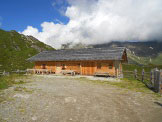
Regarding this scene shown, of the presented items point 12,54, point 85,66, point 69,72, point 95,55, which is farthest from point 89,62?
point 12,54

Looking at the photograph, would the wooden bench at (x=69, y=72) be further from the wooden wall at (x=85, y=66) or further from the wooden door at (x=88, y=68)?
the wooden door at (x=88, y=68)

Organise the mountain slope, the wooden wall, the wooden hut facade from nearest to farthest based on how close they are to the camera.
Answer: the wooden hut facade
the wooden wall
the mountain slope

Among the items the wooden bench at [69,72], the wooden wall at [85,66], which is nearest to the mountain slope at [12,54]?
the wooden wall at [85,66]

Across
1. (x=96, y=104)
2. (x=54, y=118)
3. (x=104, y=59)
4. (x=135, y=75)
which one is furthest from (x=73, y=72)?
(x=54, y=118)

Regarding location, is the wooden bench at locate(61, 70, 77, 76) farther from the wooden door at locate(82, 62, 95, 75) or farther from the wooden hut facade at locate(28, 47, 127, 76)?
the wooden door at locate(82, 62, 95, 75)

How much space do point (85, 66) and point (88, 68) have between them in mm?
754

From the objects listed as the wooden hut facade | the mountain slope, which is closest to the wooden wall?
the wooden hut facade

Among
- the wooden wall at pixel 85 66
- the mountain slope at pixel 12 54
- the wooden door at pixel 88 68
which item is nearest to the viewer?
the wooden wall at pixel 85 66

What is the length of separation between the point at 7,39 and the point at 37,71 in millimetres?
46914

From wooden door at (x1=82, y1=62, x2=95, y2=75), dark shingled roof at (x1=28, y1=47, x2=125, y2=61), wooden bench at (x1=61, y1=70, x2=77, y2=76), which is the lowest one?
wooden bench at (x1=61, y1=70, x2=77, y2=76)

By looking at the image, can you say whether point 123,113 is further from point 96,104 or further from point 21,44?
point 21,44

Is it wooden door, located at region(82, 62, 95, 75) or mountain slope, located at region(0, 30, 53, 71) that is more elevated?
mountain slope, located at region(0, 30, 53, 71)

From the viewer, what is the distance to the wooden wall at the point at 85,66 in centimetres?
2361

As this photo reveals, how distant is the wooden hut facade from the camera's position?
23328 mm
